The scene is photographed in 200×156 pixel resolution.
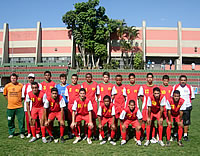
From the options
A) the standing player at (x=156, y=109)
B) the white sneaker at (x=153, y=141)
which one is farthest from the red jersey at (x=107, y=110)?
the white sneaker at (x=153, y=141)

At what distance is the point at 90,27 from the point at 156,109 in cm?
2586

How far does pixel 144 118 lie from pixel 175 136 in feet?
3.56

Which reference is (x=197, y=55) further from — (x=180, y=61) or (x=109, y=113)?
(x=109, y=113)

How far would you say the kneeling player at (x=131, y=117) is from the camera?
5.08 m

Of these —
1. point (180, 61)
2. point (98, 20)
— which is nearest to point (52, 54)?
point (98, 20)

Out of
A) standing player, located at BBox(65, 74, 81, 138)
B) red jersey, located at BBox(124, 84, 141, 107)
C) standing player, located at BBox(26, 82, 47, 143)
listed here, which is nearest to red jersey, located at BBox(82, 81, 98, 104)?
standing player, located at BBox(65, 74, 81, 138)

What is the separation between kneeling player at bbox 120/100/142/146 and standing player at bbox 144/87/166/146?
0.87 feet

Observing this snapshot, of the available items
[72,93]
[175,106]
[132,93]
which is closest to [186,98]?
[175,106]

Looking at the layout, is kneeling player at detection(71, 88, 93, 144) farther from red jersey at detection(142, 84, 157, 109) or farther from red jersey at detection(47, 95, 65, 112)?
red jersey at detection(142, 84, 157, 109)

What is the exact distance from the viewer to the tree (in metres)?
29.3

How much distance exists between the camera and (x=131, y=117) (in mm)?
5164

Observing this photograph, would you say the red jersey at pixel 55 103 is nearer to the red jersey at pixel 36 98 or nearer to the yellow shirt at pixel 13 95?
the red jersey at pixel 36 98

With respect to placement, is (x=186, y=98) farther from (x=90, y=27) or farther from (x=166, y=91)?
(x=90, y=27)

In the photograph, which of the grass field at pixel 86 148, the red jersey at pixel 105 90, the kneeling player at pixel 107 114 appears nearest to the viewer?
the grass field at pixel 86 148
